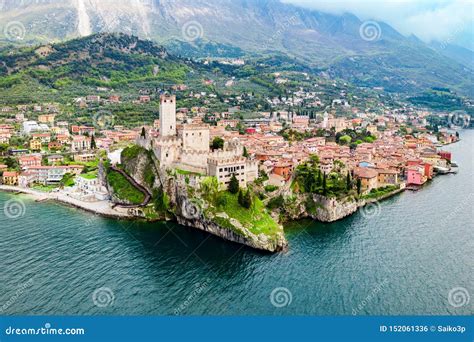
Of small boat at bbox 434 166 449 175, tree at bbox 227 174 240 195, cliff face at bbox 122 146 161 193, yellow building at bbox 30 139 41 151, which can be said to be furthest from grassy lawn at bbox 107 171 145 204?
small boat at bbox 434 166 449 175

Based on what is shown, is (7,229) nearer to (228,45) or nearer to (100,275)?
(100,275)

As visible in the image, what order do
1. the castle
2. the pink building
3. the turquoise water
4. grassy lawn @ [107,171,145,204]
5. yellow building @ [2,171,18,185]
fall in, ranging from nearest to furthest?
the turquoise water < the castle < grassy lawn @ [107,171,145,204] < the pink building < yellow building @ [2,171,18,185]


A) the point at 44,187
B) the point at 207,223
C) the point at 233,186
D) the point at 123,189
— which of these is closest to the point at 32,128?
the point at 44,187

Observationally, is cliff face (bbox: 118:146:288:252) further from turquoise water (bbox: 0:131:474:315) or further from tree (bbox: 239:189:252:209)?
Answer: tree (bbox: 239:189:252:209)

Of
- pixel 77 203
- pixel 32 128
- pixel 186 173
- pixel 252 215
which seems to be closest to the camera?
pixel 252 215

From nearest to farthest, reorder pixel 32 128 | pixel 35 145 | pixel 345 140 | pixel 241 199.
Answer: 1. pixel 241 199
2. pixel 35 145
3. pixel 32 128
4. pixel 345 140

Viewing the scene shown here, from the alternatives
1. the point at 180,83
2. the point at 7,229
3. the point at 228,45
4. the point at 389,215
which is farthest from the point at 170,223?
the point at 228,45

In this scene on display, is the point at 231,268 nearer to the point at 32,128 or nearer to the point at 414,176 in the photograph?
the point at 414,176
